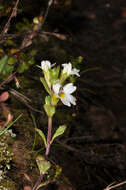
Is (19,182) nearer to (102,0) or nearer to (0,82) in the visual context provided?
(0,82)

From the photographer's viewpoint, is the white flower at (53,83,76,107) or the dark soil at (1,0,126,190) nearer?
the white flower at (53,83,76,107)

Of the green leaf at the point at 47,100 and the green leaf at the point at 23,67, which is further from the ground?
the green leaf at the point at 47,100

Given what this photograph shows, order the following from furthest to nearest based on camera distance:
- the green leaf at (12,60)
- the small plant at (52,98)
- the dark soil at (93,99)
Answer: the dark soil at (93,99) < the green leaf at (12,60) < the small plant at (52,98)

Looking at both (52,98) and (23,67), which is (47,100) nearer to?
(52,98)

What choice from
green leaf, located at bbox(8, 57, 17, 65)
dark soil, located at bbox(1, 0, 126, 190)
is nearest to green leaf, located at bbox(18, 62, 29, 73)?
green leaf, located at bbox(8, 57, 17, 65)

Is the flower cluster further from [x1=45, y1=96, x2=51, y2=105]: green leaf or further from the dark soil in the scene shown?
the dark soil

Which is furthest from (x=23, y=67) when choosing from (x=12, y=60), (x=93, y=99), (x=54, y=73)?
(x=93, y=99)

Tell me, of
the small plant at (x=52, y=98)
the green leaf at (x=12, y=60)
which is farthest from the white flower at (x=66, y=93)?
the green leaf at (x=12, y=60)

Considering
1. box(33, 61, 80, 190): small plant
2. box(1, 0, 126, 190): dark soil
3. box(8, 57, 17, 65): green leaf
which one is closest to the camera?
box(33, 61, 80, 190): small plant

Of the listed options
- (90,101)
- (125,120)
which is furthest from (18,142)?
(125,120)

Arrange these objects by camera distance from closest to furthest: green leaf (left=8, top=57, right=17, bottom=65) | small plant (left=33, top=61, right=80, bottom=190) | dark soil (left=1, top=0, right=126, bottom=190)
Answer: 1. small plant (left=33, top=61, right=80, bottom=190)
2. green leaf (left=8, top=57, right=17, bottom=65)
3. dark soil (left=1, top=0, right=126, bottom=190)

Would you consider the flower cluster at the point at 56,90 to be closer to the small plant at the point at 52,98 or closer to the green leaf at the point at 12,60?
the small plant at the point at 52,98
